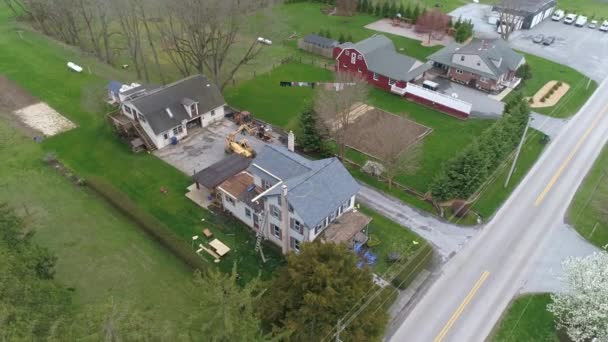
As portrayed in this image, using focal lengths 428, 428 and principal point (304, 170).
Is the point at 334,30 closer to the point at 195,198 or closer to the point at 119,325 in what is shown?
the point at 195,198

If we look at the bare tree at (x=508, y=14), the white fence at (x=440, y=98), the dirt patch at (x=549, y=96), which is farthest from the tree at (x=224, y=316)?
the bare tree at (x=508, y=14)

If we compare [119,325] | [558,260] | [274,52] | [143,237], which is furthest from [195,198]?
[274,52]

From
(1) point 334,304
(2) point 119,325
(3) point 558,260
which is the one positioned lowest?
(3) point 558,260

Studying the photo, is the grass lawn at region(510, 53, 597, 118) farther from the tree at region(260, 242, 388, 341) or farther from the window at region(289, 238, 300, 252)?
the tree at region(260, 242, 388, 341)

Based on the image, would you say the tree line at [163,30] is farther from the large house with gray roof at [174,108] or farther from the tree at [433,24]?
the tree at [433,24]

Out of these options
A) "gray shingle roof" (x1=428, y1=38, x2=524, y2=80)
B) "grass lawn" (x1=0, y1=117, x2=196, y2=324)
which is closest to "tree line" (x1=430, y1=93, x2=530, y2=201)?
"gray shingle roof" (x1=428, y1=38, x2=524, y2=80)

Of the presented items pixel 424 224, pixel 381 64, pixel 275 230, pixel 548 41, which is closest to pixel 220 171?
pixel 275 230
